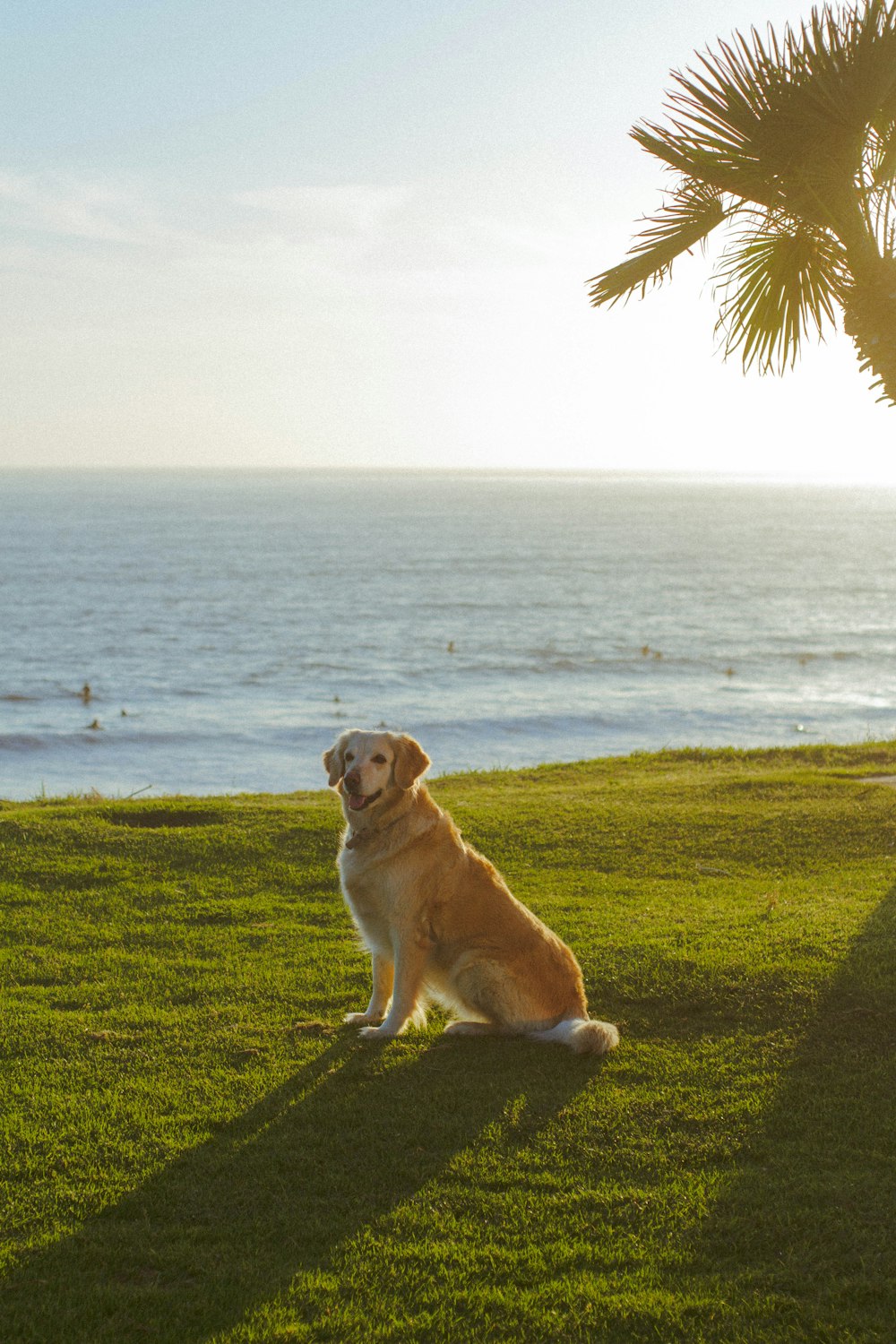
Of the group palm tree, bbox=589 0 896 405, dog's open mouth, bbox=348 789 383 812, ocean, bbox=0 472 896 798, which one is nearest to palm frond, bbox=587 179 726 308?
palm tree, bbox=589 0 896 405

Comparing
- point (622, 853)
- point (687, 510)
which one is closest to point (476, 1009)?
point (622, 853)

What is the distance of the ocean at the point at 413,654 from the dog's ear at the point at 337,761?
49.5 feet

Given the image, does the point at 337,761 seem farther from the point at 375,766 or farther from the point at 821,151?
the point at 821,151

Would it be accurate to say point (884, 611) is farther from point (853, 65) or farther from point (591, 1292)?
point (591, 1292)

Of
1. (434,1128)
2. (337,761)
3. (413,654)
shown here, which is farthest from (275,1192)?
(413,654)

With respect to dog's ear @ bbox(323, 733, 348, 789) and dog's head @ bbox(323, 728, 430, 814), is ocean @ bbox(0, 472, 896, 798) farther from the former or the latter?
dog's head @ bbox(323, 728, 430, 814)

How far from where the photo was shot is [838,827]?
475 inches

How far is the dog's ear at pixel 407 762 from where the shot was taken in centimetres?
655

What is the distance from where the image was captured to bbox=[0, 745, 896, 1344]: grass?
404 centimetres

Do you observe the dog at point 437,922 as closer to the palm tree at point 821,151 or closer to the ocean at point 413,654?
the palm tree at point 821,151

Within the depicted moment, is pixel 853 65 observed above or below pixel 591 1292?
above

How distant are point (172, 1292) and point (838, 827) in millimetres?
9603

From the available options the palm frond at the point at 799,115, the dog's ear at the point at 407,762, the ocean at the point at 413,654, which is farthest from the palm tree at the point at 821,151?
the ocean at the point at 413,654

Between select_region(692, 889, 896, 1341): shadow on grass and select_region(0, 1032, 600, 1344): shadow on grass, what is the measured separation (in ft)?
3.69
